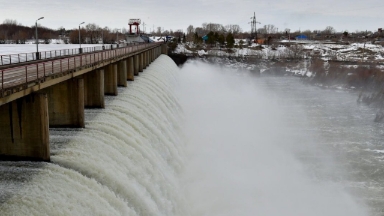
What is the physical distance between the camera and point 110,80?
29.0 m

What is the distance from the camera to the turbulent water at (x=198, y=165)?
12891 millimetres

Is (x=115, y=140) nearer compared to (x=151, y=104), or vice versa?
(x=115, y=140)

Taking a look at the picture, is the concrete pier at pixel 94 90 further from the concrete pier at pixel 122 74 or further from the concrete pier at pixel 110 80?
the concrete pier at pixel 122 74

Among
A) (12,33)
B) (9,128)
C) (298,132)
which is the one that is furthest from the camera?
(12,33)

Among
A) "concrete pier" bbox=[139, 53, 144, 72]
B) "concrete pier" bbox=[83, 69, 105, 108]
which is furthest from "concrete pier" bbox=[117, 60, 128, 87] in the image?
"concrete pier" bbox=[139, 53, 144, 72]

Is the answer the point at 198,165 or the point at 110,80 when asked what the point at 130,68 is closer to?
the point at 110,80

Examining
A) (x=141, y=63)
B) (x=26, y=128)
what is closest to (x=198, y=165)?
(x=26, y=128)

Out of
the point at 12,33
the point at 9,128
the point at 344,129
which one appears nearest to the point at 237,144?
the point at 344,129

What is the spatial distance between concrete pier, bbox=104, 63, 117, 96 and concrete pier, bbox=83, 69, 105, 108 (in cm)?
336

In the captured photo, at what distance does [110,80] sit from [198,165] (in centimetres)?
956

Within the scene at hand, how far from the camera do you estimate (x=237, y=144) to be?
30422 millimetres

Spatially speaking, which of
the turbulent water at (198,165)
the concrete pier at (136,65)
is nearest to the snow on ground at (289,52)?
the concrete pier at (136,65)

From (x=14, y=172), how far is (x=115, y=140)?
482cm

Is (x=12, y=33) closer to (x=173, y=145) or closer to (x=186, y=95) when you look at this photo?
(x=186, y=95)
